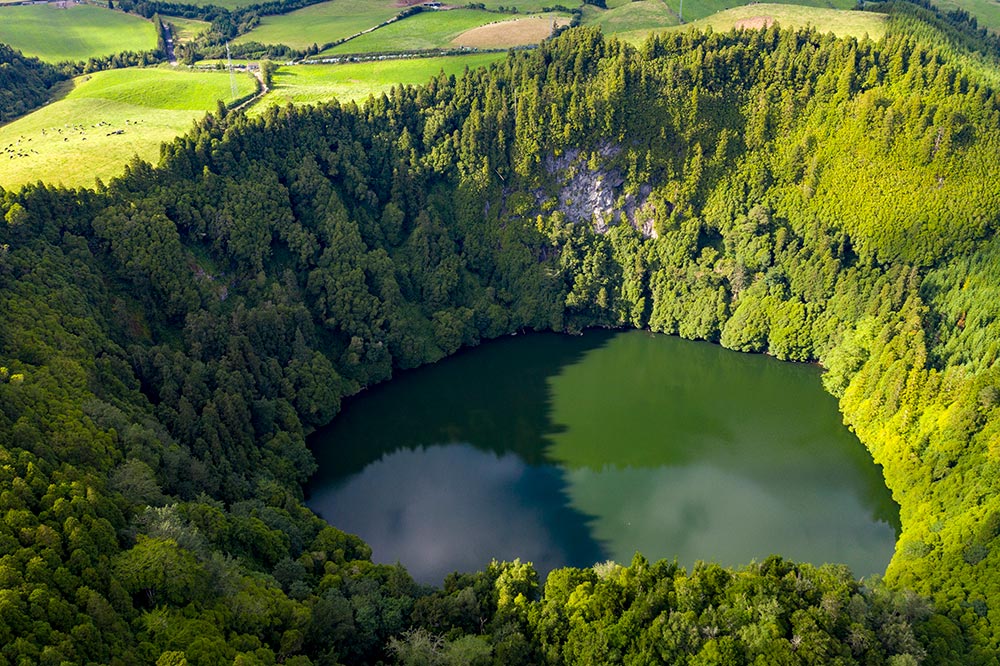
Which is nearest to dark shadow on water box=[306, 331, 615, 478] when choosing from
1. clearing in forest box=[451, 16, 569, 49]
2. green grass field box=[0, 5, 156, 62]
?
clearing in forest box=[451, 16, 569, 49]

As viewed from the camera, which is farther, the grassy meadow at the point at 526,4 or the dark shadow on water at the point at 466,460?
the grassy meadow at the point at 526,4

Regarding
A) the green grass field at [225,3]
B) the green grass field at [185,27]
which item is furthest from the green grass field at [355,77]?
the green grass field at [225,3]

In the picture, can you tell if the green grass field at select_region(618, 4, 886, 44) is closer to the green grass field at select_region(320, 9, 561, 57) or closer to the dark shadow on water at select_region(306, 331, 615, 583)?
the green grass field at select_region(320, 9, 561, 57)

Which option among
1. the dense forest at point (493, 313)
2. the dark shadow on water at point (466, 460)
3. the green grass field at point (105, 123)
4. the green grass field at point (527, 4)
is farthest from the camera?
the green grass field at point (527, 4)

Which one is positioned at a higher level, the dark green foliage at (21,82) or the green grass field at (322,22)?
the green grass field at (322,22)

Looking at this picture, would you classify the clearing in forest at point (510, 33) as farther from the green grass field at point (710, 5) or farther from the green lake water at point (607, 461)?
the green lake water at point (607, 461)

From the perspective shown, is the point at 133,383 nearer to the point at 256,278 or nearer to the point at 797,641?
the point at 256,278

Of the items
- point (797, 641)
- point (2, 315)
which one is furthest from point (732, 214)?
point (2, 315)
